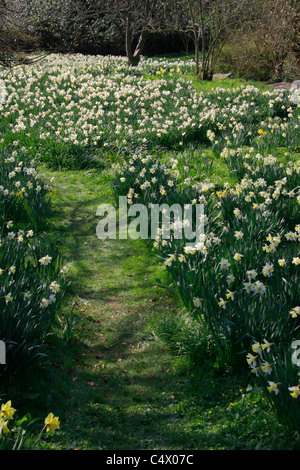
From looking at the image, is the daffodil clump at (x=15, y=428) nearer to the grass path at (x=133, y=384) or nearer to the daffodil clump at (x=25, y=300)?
the grass path at (x=133, y=384)

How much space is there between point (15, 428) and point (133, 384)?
813 mm

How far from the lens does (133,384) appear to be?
9.77ft

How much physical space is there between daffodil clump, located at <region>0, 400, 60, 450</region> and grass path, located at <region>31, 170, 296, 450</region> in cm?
20

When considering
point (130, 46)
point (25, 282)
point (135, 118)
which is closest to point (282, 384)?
point (25, 282)

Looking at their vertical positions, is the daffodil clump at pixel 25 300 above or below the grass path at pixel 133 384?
above

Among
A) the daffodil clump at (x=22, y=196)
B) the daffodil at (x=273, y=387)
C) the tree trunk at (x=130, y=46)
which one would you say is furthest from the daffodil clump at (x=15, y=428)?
the tree trunk at (x=130, y=46)

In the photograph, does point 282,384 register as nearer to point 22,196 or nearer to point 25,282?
point 25,282

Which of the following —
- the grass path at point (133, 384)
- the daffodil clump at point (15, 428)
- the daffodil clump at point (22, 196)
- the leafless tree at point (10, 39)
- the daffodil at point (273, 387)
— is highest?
the leafless tree at point (10, 39)

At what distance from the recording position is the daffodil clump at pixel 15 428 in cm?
215

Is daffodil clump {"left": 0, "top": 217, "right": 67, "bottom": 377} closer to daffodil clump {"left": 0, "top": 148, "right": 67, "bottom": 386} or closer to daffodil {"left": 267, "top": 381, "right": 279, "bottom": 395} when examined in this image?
daffodil clump {"left": 0, "top": 148, "right": 67, "bottom": 386}

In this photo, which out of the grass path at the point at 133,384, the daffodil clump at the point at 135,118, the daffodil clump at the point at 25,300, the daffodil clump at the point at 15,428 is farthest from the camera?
the daffodil clump at the point at 135,118

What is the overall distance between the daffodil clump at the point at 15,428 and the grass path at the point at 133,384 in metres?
0.20

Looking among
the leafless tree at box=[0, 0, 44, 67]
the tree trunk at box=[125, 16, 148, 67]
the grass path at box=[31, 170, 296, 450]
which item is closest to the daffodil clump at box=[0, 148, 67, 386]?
the grass path at box=[31, 170, 296, 450]

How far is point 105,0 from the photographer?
14750 millimetres
